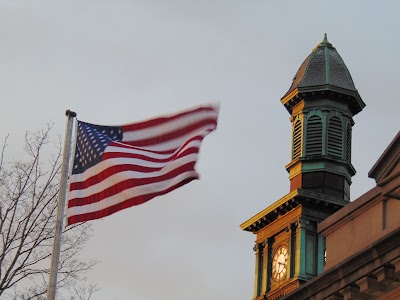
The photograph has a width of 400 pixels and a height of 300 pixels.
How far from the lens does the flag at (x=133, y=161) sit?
77.6ft

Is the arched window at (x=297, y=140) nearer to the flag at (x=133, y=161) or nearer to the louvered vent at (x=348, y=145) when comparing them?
the louvered vent at (x=348, y=145)

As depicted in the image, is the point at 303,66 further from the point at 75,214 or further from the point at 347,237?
the point at 75,214

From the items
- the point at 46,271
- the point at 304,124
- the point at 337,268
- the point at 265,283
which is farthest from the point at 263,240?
the point at 337,268

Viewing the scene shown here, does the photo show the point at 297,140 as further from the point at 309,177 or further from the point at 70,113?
the point at 70,113

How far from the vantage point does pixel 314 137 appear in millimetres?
60781

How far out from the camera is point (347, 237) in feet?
98.0

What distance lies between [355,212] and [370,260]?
11.2 feet

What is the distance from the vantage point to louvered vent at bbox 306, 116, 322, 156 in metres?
60.5

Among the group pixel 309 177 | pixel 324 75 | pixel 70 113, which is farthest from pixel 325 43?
pixel 70 113

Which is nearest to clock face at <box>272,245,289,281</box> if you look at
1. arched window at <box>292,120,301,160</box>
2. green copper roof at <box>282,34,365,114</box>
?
arched window at <box>292,120,301,160</box>

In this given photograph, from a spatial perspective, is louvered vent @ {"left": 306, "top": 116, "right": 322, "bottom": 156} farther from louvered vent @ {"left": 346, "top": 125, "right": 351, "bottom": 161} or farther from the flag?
the flag

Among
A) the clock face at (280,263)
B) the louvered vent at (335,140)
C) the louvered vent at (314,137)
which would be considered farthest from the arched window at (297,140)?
the clock face at (280,263)

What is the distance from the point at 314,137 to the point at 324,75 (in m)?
3.33

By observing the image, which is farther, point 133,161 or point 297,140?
point 297,140
